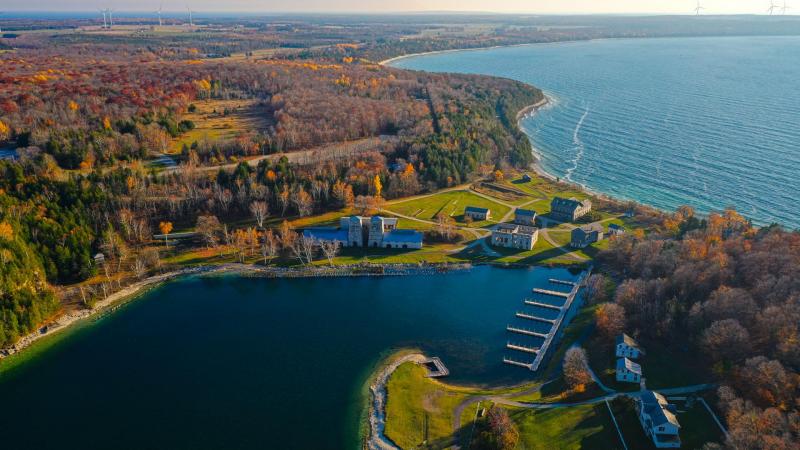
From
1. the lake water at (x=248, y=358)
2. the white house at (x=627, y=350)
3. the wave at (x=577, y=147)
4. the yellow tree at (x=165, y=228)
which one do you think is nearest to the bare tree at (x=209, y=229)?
the yellow tree at (x=165, y=228)

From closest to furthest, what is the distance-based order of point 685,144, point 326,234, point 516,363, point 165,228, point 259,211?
1. point 516,363
2. point 165,228
3. point 326,234
4. point 259,211
5. point 685,144

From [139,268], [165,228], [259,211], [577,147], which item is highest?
[577,147]

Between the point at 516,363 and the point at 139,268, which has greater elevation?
the point at 139,268

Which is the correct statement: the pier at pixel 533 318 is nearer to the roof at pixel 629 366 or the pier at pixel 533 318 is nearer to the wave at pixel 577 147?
the roof at pixel 629 366

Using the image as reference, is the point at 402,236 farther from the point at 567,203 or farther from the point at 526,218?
the point at 567,203

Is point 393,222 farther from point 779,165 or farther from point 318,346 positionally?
point 779,165

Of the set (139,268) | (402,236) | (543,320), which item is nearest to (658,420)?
(543,320)

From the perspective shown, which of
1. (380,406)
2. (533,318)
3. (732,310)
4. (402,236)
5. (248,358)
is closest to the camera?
(380,406)
